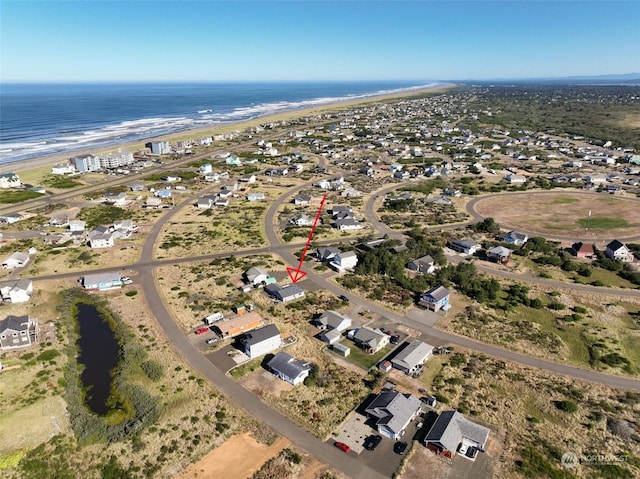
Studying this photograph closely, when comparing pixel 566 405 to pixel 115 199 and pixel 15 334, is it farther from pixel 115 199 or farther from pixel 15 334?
pixel 115 199

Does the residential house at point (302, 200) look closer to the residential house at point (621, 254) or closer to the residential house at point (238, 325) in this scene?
the residential house at point (238, 325)

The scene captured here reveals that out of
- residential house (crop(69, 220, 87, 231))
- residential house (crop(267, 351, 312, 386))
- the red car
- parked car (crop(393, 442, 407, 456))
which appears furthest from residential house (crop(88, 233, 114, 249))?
parked car (crop(393, 442, 407, 456))

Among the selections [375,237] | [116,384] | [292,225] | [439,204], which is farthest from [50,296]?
[439,204]

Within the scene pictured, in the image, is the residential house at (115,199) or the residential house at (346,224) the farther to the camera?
the residential house at (115,199)

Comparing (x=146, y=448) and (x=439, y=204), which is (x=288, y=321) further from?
(x=439, y=204)

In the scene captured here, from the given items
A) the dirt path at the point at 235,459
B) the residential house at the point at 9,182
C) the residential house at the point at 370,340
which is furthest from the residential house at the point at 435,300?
the residential house at the point at 9,182
